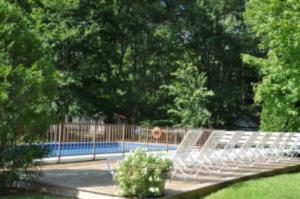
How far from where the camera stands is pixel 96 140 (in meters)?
14.0

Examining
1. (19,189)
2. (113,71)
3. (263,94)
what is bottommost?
(19,189)

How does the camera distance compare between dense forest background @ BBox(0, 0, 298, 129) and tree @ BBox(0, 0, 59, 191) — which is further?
dense forest background @ BBox(0, 0, 298, 129)

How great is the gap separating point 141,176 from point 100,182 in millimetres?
1661

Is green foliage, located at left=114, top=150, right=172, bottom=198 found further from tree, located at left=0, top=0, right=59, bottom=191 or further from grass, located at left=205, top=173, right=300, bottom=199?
tree, located at left=0, top=0, right=59, bottom=191

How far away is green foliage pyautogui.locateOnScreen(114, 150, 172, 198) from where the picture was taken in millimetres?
7332

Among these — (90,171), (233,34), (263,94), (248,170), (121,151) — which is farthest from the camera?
(233,34)

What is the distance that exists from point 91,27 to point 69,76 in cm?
318

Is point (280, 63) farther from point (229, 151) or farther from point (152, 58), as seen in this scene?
point (152, 58)

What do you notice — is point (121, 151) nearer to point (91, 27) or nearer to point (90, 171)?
point (90, 171)

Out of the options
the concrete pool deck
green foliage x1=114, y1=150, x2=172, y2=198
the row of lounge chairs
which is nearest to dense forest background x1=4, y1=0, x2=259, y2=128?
the row of lounge chairs

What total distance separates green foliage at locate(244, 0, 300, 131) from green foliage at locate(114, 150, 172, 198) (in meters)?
10.1

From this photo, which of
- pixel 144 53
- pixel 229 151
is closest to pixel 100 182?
pixel 229 151

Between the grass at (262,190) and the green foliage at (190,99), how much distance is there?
52.7 feet

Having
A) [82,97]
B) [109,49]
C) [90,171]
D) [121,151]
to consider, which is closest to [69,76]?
[82,97]
